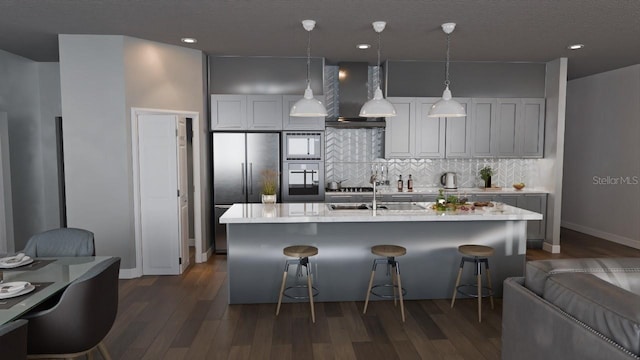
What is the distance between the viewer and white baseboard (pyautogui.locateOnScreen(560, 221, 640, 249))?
6776 mm

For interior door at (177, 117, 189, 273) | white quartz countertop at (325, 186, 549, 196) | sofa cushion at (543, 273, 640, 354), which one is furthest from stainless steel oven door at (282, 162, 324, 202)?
sofa cushion at (543, 273, 640, 354)

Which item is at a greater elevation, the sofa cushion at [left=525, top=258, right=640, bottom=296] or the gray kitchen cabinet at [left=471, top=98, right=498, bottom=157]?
the gray kitchen cabinet at [left=471, top=98, right=498, bottom=157]

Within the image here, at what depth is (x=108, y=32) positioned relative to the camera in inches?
194

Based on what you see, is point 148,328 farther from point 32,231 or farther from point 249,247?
point 32,231

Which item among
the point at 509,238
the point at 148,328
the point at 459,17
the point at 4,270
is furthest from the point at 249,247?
the point at 459,17

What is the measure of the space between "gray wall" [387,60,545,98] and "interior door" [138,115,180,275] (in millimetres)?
3361

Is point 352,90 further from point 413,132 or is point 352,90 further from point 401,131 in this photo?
point 413,132

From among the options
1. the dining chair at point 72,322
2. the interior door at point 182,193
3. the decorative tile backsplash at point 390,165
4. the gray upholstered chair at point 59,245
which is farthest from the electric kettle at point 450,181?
the dining chair at point 72,322

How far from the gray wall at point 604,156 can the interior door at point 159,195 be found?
684 cm

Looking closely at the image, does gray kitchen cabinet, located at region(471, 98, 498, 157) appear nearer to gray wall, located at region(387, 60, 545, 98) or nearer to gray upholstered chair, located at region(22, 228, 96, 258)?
gray wall, located at region(387, 60, 545, 98)

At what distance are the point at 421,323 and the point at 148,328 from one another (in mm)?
2417

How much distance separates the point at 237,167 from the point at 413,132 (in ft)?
8.96

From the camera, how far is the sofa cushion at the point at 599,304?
5.76ft

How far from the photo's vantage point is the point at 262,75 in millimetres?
6398
